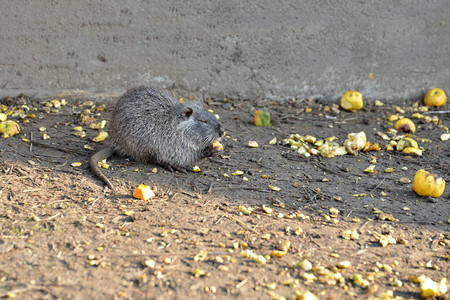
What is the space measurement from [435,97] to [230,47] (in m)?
2.86

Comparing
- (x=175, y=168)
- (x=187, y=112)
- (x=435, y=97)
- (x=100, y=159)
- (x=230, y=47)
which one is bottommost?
(x=175, y=168)

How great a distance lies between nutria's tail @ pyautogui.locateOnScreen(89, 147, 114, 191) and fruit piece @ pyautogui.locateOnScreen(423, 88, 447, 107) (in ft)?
14.3

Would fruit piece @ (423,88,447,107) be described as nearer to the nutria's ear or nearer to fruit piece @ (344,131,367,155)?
fruit piece @ (344,131,367,155)

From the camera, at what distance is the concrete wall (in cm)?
578

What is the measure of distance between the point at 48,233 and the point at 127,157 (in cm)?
171

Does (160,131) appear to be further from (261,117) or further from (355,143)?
(355,143)

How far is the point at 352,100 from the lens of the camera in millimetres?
6289

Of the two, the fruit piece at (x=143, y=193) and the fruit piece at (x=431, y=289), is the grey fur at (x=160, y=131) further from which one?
the fruit piece at (x=431, y=289)

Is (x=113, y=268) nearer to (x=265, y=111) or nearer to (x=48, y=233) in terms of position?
(x=48, y=233)

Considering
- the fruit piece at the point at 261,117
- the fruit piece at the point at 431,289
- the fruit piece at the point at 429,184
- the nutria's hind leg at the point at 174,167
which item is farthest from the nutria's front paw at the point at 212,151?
the fruit piece at the point at 431,289

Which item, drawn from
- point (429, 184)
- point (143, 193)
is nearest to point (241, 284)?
point (143, 193)

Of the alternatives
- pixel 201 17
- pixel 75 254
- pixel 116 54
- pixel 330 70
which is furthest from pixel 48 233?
pixel 330 70

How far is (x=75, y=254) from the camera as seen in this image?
2926mm

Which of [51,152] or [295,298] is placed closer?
[295,298]
